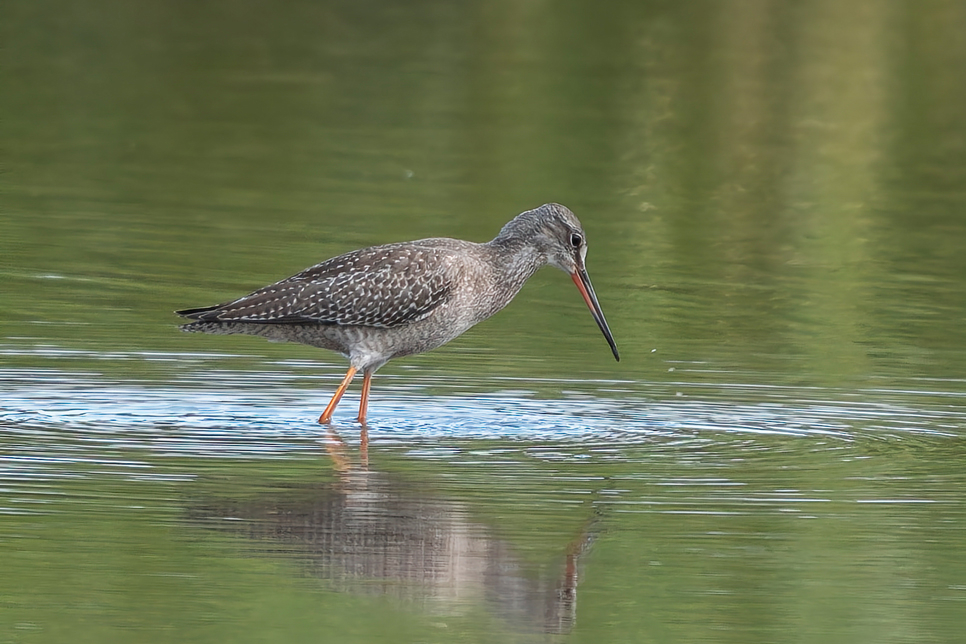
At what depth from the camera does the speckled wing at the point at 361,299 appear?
40.7ft

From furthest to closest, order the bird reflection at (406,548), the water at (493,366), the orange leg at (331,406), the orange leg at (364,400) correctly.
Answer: the orange leg at (364,400), the orange leg at (331,406), the water at (493,366), the bird reflection at (406,548)

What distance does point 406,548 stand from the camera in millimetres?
9039

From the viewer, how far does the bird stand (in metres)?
12.4

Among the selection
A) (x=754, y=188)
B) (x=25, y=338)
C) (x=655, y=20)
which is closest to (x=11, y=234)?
(x=25, y=338)

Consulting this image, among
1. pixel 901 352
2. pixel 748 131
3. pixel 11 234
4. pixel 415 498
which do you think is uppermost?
pixel 748 131

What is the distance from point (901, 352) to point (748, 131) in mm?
12210

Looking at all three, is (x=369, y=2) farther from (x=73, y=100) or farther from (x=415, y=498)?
(x=415, y=498)

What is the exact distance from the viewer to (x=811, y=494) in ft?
34.2

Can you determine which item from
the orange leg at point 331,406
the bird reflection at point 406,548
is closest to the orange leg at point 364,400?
the orange leg at point 331,406

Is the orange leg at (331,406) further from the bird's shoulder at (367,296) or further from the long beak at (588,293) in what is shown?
the long beak at (588,293)

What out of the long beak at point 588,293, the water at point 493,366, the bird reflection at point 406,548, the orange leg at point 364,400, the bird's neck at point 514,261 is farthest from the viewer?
the long beak at point 588,293

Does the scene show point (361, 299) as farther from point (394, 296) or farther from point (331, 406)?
point (331, 406)

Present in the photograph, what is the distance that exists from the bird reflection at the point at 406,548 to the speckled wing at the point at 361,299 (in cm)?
209

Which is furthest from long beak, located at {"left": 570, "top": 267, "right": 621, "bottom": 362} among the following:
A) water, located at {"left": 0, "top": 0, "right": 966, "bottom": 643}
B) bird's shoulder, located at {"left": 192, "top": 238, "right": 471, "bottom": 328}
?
bird's shoulder, located at {"left": 192, "top": 238, "right": 471, "bottom": 328}
